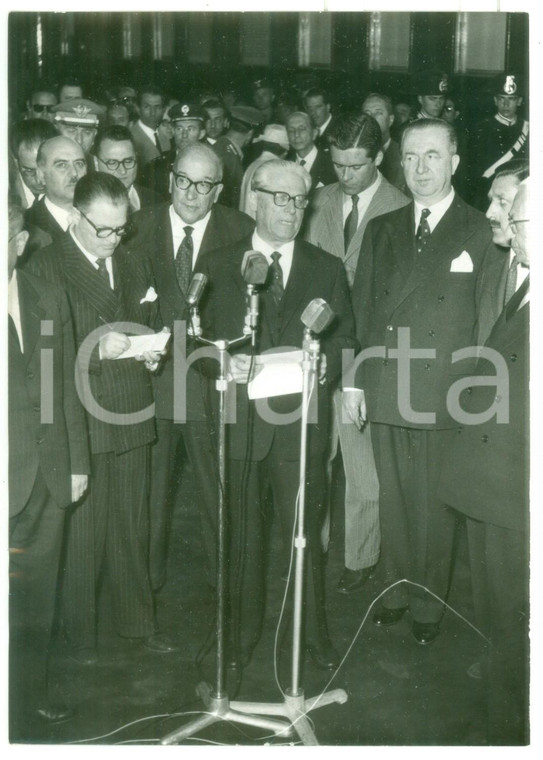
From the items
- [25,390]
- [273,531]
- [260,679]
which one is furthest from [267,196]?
[273,531]

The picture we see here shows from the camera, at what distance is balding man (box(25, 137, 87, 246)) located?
3365mm

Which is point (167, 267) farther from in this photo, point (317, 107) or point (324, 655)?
point (317, 107)

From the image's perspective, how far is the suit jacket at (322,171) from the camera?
5082mm

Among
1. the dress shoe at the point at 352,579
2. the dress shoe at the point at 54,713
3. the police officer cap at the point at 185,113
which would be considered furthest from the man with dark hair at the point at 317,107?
the dress shoe at the point at 54,713

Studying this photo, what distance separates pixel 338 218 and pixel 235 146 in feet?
8.46

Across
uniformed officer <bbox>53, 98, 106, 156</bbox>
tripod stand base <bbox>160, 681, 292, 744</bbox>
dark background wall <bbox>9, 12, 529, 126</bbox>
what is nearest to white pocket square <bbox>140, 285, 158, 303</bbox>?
tripod stand base <bbox>160, 681, 292, 744</bbox>

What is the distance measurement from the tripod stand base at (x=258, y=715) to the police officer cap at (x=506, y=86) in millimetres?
3717

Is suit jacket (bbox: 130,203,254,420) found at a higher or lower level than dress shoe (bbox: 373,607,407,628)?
higher

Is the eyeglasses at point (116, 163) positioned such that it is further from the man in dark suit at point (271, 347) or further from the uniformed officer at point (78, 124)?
the man in dark suit at point (271, 347)

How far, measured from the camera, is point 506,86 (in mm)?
4910

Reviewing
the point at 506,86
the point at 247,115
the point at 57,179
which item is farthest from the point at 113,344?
the point at 247,115

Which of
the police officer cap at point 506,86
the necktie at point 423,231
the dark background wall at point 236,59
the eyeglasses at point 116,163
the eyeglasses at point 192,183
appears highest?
the dark background wall at point 236,59

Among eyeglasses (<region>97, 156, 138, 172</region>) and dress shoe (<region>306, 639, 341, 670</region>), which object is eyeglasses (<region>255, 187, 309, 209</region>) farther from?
dress shoe (<region>306, 639, 341, 670</region>)

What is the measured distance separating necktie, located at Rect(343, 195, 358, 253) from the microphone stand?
42.8 inches
